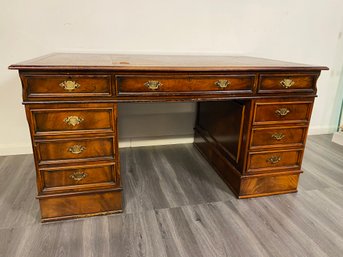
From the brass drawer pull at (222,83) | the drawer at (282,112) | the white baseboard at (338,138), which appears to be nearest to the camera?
the brass drawer pull at (222,83)

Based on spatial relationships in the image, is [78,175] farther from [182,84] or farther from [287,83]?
[287,83]

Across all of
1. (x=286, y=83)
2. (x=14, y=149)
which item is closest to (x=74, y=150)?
(x=14, y=149)

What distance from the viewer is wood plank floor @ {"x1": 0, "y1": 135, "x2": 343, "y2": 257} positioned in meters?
1.28

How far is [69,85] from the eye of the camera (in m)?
1.25

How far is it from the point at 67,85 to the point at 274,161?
51.4 inches

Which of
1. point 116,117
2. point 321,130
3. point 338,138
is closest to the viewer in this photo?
point 116,117

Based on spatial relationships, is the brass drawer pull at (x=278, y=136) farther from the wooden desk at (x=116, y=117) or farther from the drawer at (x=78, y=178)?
the drawer at (x=78, y=178)

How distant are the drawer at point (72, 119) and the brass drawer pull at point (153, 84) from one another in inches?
Answer: 8.1

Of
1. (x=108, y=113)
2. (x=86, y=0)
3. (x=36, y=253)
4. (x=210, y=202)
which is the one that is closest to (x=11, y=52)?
(x=86, y=0)

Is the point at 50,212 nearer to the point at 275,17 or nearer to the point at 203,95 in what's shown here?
the point at 203,95

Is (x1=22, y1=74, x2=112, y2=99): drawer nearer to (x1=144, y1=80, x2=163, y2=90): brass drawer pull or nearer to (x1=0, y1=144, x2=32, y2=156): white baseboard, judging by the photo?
(x1=144, y1=80, x2=163, y2=90): brass drawer pull

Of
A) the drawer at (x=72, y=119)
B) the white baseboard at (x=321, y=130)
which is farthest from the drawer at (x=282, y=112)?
the white baseboard at (x=321, y=130)

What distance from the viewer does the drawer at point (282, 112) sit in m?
1.56

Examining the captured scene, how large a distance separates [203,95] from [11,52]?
1.49 m
